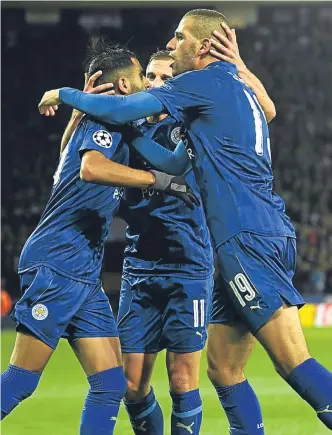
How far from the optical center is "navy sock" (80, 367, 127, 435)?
4137 millimetres

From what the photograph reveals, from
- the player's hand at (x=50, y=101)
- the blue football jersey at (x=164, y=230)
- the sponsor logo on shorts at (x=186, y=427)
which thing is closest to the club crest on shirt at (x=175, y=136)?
the blue football jersey at (x=164, y=230)

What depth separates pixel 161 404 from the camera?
23.4 feet

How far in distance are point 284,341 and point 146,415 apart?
1204 millimetres

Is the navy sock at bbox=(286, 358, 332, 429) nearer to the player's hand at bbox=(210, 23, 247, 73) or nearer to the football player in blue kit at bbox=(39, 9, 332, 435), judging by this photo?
the football player in blue kit at bbox=(39, 9, 332, 435)

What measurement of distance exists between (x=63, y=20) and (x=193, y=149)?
15058 millimetres

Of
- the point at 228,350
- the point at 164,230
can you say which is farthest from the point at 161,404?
the point at 228,350

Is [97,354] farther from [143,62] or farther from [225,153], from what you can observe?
[143,62]

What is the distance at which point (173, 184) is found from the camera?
13.9 ft

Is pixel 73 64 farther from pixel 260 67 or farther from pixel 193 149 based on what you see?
pixel 193 149

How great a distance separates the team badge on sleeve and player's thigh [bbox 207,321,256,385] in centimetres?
101

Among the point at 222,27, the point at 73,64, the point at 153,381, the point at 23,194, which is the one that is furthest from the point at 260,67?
the point at 222,27

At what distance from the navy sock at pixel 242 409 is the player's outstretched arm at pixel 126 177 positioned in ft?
2.99

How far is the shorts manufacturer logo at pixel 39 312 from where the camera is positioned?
407cm

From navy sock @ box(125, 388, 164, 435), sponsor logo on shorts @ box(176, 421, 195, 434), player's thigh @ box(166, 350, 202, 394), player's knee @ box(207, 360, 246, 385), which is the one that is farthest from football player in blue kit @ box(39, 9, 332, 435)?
navy sock @ box(125, 388, 164, 435)
